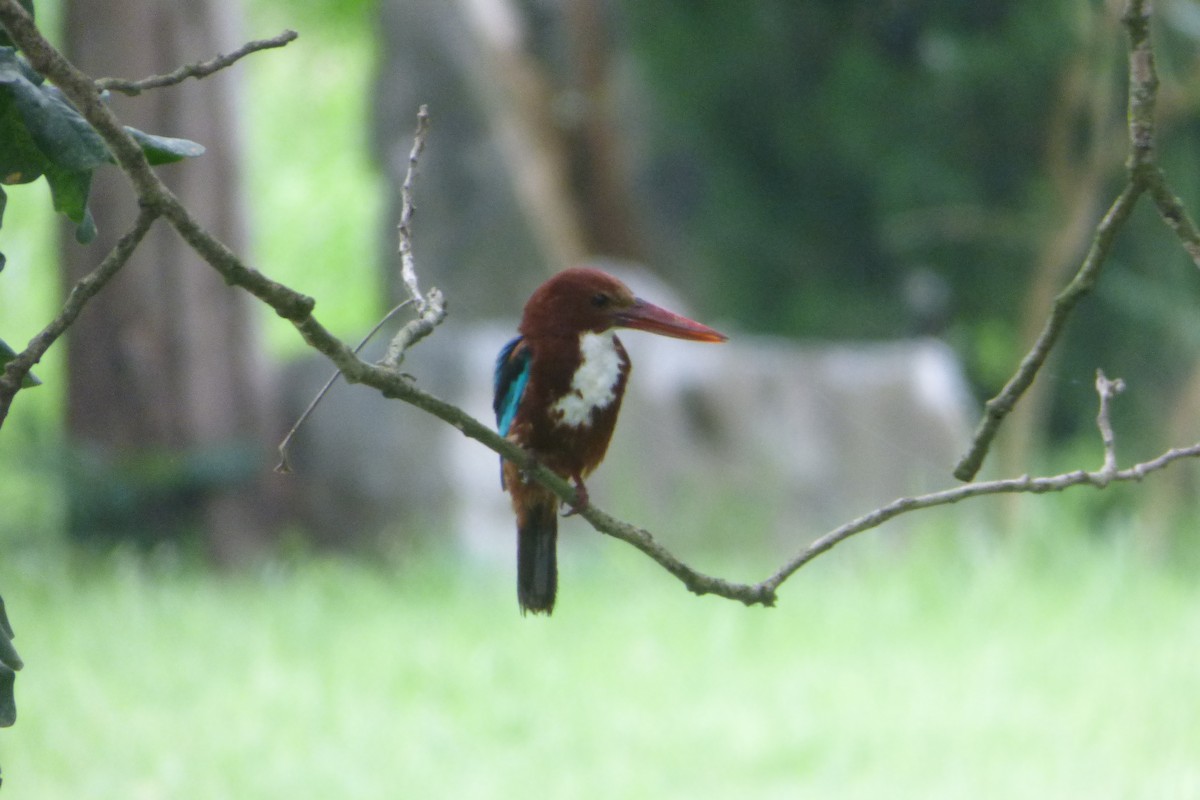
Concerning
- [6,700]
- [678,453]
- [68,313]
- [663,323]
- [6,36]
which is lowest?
[6,700]

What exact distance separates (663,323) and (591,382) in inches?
9.5

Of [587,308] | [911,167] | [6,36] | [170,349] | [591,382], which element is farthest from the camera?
[911,167]

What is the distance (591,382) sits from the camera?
1209mm

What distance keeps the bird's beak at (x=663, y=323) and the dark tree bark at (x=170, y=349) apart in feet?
11.0

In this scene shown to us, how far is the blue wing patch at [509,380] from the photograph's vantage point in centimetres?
123

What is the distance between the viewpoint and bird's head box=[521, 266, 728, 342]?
40.4 inches

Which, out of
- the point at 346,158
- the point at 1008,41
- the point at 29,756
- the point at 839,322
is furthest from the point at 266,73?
the point at 29,756

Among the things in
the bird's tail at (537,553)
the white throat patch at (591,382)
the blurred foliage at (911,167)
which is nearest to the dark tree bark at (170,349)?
the blurred foliage at (911,167)

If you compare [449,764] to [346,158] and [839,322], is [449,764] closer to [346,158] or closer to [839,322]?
[839,322]

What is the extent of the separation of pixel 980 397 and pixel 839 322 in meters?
0.55

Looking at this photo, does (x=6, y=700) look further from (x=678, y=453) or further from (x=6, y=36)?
(x=678, y=453)

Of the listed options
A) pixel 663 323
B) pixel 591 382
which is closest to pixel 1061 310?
pixel 663 323

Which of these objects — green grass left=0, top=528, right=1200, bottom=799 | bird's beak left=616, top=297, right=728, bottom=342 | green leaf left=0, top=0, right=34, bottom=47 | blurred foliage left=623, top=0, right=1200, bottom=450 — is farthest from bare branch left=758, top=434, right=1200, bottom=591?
blurred foliage left=623, top=0, right=1200, bottom=450

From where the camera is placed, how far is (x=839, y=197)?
199 inches
